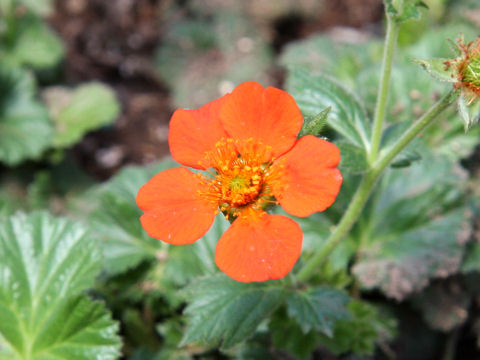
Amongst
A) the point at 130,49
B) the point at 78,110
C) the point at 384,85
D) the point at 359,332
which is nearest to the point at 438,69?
the point at 384,85

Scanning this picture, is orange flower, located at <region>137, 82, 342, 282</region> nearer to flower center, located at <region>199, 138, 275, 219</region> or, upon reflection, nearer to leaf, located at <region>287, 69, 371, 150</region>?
flower center, located at <region>199, 138, 275, 219</region>

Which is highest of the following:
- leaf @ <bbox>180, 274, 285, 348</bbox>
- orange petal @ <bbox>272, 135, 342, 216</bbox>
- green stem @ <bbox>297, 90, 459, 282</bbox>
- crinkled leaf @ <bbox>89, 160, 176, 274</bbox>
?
orange petal @ <bbox>272, 135, 342, 216</bbox>

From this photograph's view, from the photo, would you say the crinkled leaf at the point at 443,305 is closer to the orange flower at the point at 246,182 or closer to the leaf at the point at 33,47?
the orange flower at the point at 246,182

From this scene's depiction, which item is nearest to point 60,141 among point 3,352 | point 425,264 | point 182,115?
point 3,352

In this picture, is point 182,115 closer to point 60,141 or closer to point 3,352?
point 3,352

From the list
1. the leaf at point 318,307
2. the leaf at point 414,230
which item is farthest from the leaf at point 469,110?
the leaf at point 414,230

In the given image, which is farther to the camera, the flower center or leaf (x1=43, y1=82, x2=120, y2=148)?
leaf (x1=43, y1=82, x2=120, y2=148)

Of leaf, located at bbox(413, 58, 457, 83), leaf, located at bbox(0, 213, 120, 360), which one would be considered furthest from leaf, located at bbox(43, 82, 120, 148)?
Answer: leaf, located at bbox(413, 58, 457, 83)

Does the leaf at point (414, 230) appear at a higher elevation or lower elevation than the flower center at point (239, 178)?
lower
